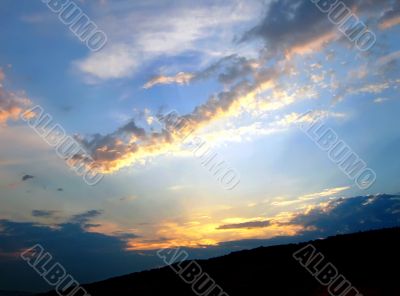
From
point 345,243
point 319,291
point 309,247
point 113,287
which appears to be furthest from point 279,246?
point 113,287

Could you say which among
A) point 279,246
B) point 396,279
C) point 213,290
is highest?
point 279,246

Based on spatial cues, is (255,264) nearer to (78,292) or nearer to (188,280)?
(188,280)

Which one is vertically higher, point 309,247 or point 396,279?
point 309,247

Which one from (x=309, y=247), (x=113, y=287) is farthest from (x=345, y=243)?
(x=113, y=287)

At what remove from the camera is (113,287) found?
1231 inches

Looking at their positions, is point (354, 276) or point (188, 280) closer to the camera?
point (354, 276)

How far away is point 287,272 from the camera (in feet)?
78.2

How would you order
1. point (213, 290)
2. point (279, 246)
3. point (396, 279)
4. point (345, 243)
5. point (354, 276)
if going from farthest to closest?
point (279, 246)
point (345, 243)
point (213, 290)
point (354, 276)
point (396, 279)

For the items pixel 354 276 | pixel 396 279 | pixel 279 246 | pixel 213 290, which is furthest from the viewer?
pixel 279 246

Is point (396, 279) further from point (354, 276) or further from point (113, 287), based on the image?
point (113, 287)

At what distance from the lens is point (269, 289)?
22000 millimetres

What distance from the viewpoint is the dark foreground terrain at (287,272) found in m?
20.7

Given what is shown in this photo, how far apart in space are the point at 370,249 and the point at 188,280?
12.1m

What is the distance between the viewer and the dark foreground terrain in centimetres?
2069
